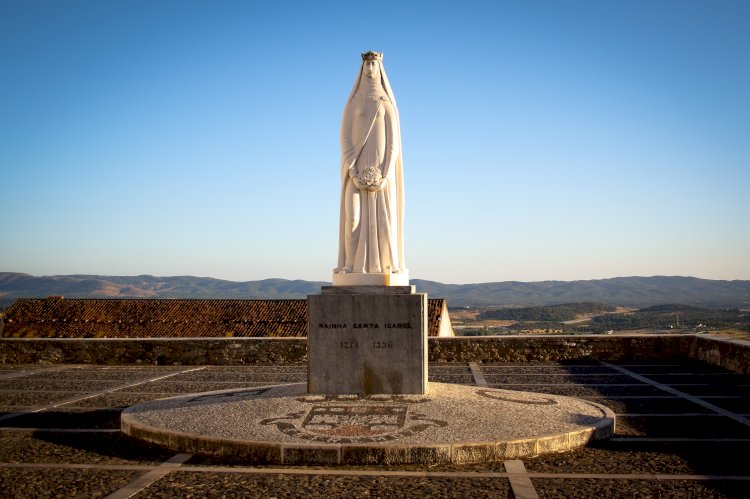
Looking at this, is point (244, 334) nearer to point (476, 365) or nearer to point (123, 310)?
point (123, 310)

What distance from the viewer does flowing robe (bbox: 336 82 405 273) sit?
955 centimetres

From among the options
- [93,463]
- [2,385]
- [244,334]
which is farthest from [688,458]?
[244,334]

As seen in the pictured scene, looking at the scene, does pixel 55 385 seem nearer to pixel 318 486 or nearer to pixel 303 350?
pixel 303 350

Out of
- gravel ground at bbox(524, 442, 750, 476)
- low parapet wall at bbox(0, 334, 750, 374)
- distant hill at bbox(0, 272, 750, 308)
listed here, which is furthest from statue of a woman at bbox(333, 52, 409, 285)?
distant hill at bbox(0, 272, 750, 308)

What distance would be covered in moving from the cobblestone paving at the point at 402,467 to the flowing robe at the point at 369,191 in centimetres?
351

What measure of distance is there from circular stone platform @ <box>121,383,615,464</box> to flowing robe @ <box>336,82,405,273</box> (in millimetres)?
1899

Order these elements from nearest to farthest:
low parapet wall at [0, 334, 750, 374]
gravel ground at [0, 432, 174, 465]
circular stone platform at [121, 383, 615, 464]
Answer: circular stone platform at [121, 383, 615, 464], gravel ground at [0, 432, 174, 465], low parapet wall at [0, 334, 750, 374]

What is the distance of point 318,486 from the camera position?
6000 millimetres

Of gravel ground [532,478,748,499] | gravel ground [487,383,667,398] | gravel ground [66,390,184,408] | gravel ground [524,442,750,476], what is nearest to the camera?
gravel ground [532,478,748,499]

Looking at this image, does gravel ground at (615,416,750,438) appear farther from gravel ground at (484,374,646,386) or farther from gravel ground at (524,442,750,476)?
gravel ground at (484,374,646,386)

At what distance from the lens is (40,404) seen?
35.8 feet

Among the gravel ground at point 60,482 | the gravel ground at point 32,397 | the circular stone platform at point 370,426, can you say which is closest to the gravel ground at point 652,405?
the circular stone platform at point 370,426

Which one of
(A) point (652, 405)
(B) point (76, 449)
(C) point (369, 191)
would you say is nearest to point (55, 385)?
(B) point (76, 449)

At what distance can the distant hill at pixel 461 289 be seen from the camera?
447 ft
